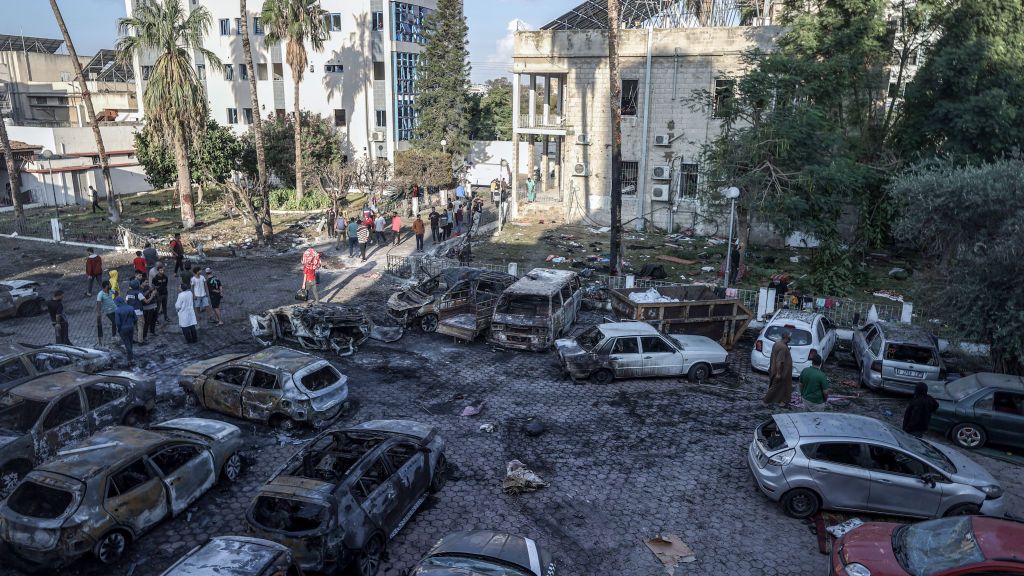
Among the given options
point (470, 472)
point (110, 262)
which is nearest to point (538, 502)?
point (470, 472)

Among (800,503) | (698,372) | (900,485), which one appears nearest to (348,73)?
(698,372)

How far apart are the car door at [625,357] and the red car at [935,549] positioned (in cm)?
674

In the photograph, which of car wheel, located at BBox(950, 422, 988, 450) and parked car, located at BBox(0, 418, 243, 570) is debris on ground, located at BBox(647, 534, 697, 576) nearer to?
car wheel, located at BBox(950, 422, 988, 450)

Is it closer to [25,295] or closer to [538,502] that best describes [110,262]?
[25,295]

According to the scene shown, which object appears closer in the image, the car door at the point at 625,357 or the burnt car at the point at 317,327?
the car door at the point at 625,357

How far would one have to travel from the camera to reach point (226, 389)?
1188 cm

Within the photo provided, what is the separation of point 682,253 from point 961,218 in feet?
42.6

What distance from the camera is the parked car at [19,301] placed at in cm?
1795

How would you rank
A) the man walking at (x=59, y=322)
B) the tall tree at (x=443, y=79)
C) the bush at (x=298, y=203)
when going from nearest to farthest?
the man walking at (x=59, y=322)
the bush at (x=298, y=203)
the tall tree at (x=443, y=79)

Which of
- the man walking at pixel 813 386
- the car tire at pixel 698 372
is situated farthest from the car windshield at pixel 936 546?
the car tire at pixel 698 372

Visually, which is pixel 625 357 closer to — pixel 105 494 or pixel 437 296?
pixel 437 296

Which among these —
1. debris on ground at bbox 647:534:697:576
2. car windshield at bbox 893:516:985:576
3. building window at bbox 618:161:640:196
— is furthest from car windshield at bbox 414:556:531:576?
building window at bbox 618:161:640:196

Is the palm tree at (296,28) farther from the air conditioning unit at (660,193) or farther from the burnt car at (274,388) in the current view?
the burnt car at (274,388)

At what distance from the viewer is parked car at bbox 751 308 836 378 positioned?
47.3ft
